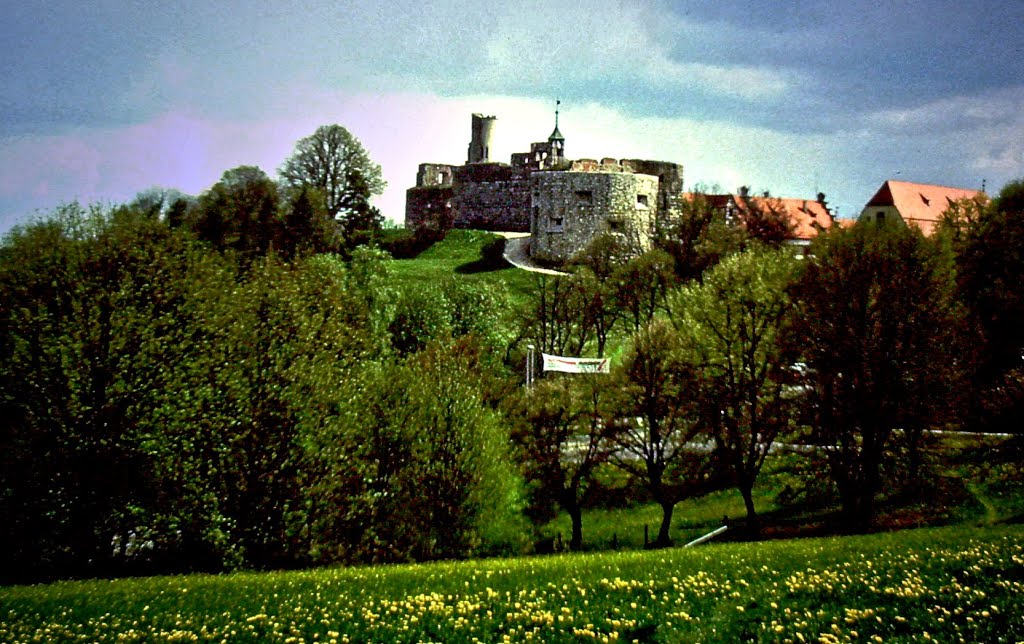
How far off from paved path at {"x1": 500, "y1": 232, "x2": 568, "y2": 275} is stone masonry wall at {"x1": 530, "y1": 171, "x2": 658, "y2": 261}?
42.4 inches

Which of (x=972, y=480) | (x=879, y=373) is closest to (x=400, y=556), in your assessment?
(x=879, y=373)

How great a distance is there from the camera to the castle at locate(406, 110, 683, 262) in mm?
74875

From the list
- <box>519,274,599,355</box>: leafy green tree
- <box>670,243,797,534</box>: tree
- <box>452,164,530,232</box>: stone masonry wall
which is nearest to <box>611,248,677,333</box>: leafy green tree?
<box>519,274,599,355</box>: leafy green tree

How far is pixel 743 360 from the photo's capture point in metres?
33.7

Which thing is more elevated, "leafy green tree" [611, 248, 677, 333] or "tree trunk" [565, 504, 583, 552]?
"leafy green tree" [611, 248, 677, 333]

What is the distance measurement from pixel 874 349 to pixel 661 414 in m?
8.32

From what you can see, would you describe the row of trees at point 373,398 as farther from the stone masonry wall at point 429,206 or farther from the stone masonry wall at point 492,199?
the stone masonry wall at point 429,206

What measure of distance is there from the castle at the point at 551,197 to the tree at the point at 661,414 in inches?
1267

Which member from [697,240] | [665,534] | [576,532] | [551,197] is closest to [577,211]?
[551,197]

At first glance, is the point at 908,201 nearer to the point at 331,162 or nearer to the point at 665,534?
the point at 331,162

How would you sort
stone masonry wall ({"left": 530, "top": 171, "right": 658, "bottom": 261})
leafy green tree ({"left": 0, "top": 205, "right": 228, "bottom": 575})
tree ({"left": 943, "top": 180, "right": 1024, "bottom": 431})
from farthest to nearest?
stone masonry wall ({"left": 530, "top": 171, "right": 658, "bottom": 261})
tree ({"left": 943, "top": 180, "right": 1024, "bottom": 431})
leafy green tree ({"left": 0, "top": 205, "right": 228, "bottom": 575})

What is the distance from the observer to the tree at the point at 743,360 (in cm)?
3322

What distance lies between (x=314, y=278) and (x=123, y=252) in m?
8.38

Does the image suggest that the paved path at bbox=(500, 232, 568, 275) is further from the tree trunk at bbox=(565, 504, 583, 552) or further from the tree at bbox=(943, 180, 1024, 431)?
the tree trunk at bbox=(565, 504, 583, 552)
